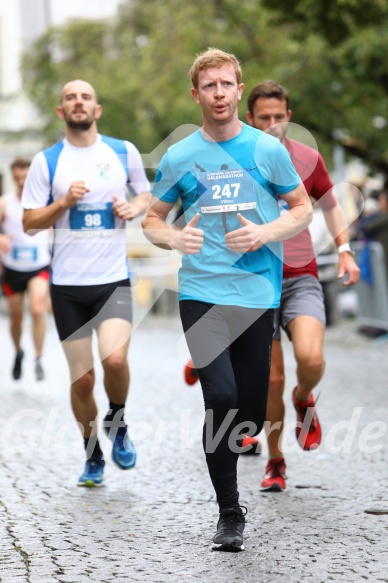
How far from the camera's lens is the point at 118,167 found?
7328 mm

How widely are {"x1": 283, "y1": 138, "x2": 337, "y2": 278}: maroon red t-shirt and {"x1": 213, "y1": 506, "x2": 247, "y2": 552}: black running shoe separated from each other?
1.87m

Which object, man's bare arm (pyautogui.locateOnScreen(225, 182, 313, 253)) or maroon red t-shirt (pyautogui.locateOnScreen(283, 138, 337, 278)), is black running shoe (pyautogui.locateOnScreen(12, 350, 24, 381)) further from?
man's bare arm (pyautogui.locateOnScreen(225, 182, 313, 253))

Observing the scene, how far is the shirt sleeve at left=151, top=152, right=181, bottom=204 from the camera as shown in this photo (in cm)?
576

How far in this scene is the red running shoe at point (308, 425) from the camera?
7031 millimetres

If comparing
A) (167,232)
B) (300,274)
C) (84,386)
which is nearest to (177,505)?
(84,386)

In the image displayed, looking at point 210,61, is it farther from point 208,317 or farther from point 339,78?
point 339,78

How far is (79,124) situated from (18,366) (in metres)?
5.98

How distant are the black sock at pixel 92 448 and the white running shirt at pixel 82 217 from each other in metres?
0.87

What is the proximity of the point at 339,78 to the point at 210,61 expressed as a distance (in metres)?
16.5

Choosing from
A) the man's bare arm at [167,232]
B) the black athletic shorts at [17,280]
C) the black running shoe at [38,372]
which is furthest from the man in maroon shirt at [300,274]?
the black athletic shorts at [17,280]

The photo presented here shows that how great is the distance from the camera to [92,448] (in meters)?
7.21

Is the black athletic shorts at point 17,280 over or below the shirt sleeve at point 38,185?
below

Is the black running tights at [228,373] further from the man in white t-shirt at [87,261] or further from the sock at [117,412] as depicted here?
the sock at [117,412]

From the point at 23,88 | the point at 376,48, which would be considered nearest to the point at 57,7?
the point at 23,88
